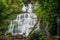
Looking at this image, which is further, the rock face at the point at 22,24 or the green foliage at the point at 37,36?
the rock face at the point at 22,24

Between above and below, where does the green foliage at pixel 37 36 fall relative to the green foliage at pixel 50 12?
below

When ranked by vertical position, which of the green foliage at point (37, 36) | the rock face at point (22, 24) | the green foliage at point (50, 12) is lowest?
the rock face at point (22, 24)

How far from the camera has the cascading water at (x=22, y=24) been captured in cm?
1812

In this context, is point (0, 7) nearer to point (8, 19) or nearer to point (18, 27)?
point (8, 19)

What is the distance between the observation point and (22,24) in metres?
18.8

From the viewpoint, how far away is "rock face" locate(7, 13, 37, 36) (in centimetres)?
Result: 1812

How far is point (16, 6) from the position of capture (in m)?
23.9

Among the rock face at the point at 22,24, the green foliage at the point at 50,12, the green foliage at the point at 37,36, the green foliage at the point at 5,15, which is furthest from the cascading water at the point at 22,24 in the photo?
the green foliage at the point at 50,12

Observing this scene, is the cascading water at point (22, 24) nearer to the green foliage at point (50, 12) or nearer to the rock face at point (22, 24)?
the rock face at point (22, 24)

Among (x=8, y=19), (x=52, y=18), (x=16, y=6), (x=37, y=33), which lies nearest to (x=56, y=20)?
(x=52, y=18)

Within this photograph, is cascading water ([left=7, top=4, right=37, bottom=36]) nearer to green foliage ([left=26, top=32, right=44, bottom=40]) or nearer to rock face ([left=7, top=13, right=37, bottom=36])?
rock face ([left=7, top=13, right=37, bottom=36])

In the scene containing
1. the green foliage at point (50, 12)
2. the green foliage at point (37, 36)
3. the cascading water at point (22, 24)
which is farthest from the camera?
the cascading water at point (22, 24)

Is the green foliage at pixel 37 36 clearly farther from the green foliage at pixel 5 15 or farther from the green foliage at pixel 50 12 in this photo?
the green foliage at pixel 5 15

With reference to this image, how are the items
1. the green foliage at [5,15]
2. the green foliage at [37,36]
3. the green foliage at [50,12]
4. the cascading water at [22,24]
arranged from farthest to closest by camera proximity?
the green foliage at [5,15], the cascading water at [22,24], the green foliage at [37,36], the green foliage at [50,12]
